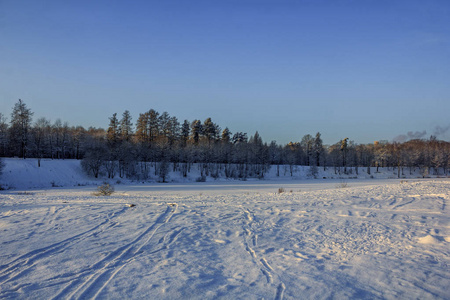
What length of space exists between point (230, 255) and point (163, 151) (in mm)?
55483

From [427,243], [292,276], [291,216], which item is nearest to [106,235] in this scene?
[292,276]

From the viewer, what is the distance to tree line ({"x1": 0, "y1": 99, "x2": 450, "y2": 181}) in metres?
52.1

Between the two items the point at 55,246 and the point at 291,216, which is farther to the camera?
the point at 291,216

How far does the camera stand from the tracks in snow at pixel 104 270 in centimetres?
381

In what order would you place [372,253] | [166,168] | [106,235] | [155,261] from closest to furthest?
[155,261] < [372,253] < [106,235] < [166,168]

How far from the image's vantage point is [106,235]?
22.9ft

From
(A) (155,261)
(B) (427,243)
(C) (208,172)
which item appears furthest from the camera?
(C) (208,172)

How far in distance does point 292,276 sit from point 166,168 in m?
48.7

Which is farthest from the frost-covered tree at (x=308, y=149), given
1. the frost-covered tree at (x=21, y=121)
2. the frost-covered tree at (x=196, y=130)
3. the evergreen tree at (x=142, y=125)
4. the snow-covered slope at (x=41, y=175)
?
the frost-covered tree at (x=21, y=121)

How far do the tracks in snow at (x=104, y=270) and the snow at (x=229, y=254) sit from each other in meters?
0.02

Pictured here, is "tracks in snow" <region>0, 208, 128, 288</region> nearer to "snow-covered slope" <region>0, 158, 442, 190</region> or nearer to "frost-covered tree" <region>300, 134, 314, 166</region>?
"snow-covered slope" <region>0, 158, 442, 190</region>

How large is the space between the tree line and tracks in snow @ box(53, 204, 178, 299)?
45649 mm

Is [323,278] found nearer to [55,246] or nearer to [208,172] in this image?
[55,246]

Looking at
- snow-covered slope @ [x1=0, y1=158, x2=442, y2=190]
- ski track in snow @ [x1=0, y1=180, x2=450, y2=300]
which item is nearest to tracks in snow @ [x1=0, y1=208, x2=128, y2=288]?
ski track in snow @ [x1=0, y1=180, x2=450, y2=300]
